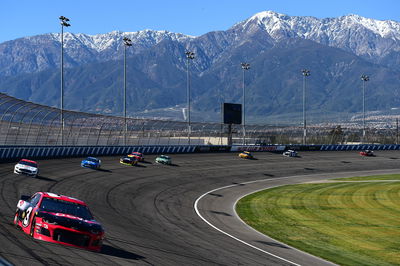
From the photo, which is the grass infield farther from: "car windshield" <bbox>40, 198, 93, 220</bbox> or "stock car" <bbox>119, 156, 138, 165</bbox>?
"stock car" <bbox>119, 156, 138, 165</bbox>

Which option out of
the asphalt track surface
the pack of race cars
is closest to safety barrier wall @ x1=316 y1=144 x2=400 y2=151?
the asphalt track surface

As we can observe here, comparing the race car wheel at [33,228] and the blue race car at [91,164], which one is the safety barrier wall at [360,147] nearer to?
the blue race car at [91,164]

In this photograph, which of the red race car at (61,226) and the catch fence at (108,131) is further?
the catch fence at (108,131)

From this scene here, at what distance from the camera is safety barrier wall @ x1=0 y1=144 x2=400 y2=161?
4972cm

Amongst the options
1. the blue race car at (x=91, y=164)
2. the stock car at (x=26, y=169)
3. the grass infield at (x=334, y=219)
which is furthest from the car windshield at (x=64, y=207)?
the blue race car at (x=91, y=164)

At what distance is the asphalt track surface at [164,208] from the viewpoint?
16.4 meters

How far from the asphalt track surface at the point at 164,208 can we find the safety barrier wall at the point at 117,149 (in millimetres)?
2513

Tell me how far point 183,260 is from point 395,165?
69.6 metres

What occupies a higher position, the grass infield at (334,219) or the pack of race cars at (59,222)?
the pack of race cars at (59,222)

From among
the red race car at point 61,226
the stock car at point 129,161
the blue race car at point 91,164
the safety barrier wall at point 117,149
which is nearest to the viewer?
the red race car at point 61,226

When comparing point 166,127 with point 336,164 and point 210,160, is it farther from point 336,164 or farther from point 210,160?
point 336,164

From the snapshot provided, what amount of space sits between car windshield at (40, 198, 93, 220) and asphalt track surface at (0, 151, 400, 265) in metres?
1.03

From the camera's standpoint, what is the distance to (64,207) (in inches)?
689

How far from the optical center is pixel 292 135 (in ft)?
308
